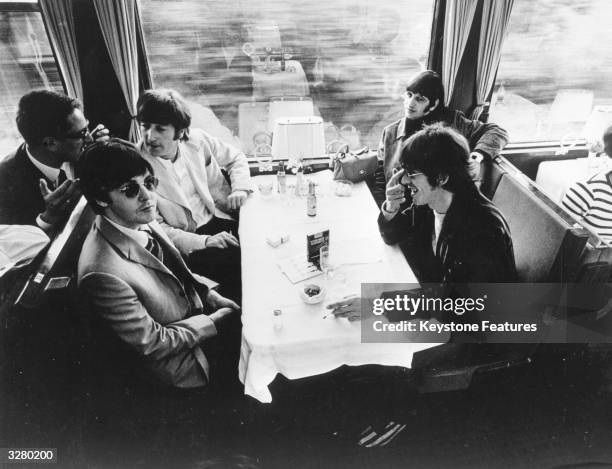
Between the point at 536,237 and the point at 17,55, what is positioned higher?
the point at 17,55

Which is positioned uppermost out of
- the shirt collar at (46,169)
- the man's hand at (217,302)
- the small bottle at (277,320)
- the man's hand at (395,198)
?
the shirt collar at (46,169)

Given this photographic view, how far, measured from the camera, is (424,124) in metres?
2.88

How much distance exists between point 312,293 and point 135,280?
73cm

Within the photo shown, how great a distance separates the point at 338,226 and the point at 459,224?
701 millimetres

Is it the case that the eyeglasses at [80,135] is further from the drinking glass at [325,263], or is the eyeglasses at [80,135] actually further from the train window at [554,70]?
the train window at [554,70]

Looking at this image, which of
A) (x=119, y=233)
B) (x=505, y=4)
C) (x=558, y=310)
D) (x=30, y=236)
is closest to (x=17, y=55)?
(x=30, y=236)

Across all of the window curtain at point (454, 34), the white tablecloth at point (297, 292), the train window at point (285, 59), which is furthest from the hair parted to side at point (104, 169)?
the window curtain at point (454, 34)

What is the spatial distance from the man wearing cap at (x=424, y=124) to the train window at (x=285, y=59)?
1.51 feet

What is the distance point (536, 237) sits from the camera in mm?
2268

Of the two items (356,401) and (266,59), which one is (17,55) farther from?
(356,401)

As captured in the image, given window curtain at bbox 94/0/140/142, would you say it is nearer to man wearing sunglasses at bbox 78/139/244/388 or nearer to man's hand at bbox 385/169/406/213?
man wearing sunglasses at bbox 78/139/244/388

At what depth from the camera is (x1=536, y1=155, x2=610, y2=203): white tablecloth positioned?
10.1 ft

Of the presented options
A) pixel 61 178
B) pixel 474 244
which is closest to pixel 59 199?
pixel 61 178

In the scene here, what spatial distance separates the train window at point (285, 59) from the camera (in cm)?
295
